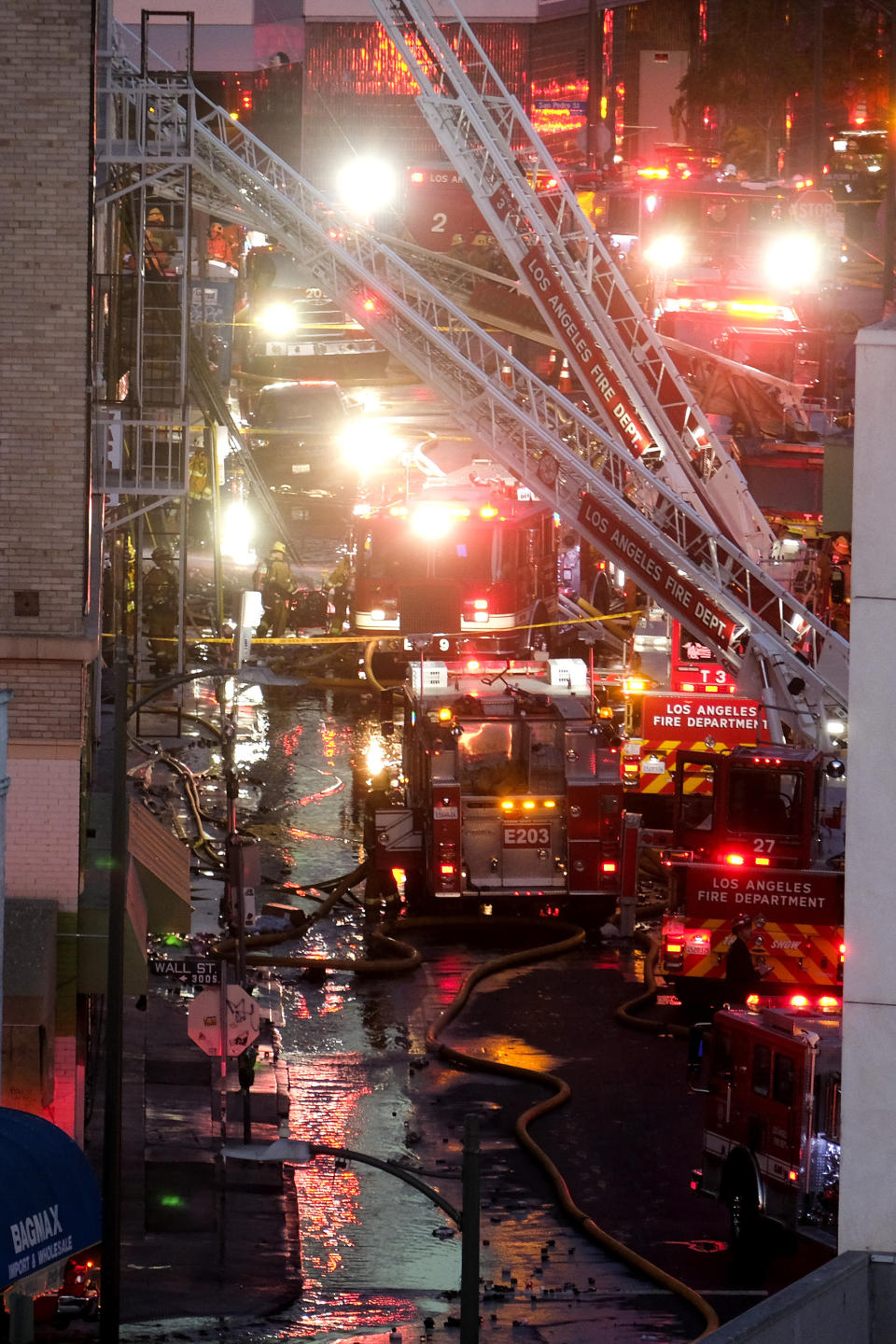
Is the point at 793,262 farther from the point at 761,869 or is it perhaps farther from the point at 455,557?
the point at 761,869

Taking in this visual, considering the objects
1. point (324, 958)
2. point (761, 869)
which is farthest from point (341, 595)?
point (761, 869)

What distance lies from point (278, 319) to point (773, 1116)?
51.1m

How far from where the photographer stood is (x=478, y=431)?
2766 cm

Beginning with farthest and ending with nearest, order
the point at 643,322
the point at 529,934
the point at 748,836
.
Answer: the point at 643,322
the point at 529,934
the point at 748,836

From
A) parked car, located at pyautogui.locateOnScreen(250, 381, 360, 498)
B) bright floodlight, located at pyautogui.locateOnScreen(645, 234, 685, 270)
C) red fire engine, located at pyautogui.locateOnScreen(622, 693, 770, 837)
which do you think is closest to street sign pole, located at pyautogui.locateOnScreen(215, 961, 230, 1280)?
red fire engine, located at pyautogui.locateOnScreen(622, 693, 770, 837)

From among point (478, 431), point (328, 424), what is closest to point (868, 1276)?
point (478, 431)

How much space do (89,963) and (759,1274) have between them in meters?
5.72

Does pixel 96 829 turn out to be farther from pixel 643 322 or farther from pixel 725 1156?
pixel 643 322

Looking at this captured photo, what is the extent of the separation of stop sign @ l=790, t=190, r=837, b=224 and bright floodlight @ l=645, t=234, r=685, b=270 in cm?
282

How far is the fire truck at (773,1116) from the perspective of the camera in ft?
48.4

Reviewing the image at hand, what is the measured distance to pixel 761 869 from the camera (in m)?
19.9

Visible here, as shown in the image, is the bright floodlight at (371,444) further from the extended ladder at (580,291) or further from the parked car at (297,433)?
the extended ladder at (580,291)

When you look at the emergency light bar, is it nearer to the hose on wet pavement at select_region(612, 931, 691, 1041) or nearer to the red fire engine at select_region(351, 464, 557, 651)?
the red fire engine at select_region(351, 464, 557, 651)

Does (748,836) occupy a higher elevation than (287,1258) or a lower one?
higher
